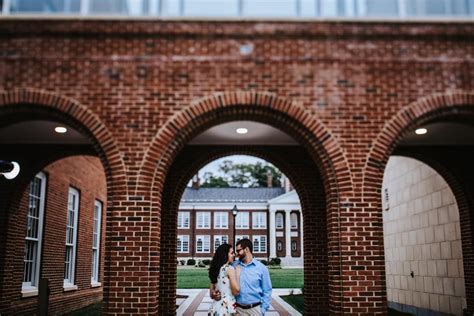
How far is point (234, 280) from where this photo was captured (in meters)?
7.07

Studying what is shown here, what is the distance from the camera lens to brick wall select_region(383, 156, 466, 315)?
12.4 m

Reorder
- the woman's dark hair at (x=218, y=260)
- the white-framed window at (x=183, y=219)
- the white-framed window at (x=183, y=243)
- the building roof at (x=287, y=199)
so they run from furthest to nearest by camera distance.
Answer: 1. the white-framed window at (x=183, y=219)
2. the white-framed window at (x=183, y=243)
3. the building roof at (x=287, y=199)
4. the woman's dark hair at (x=218, y=260)

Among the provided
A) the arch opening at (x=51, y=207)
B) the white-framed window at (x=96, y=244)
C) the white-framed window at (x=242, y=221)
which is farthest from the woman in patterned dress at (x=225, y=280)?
the white-framed window at (x=242, y=221)

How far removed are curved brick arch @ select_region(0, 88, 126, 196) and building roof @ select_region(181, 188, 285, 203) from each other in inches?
2072

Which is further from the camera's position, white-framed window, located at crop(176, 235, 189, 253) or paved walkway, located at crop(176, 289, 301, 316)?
white-framed window, located at crop(176, 235, 189, 253)

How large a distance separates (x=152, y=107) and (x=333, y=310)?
13.9ft

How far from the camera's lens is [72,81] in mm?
8398

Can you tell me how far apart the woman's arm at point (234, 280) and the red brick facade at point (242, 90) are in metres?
1.67

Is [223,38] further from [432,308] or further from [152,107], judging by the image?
[432,308]

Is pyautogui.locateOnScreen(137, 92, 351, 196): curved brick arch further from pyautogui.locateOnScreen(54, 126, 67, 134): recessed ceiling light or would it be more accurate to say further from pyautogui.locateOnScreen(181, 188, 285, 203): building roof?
pyautogui.locateOnScreen(181, 188, 285, 203): building roof

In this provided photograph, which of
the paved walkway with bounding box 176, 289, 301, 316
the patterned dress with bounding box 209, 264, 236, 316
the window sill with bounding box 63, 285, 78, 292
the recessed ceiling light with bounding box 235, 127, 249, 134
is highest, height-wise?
the recessed ceiling light with bounding box 235, 127, 249, 134

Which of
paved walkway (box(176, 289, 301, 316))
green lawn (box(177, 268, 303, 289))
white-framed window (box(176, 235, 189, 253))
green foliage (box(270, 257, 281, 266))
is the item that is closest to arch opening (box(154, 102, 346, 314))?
paved walkway (box(176, 289, 301, 316))

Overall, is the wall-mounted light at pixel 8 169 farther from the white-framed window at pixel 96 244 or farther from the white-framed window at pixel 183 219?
the white-framed window at pixel 183 219

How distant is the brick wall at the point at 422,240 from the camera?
12.4 m
